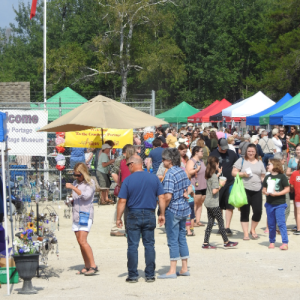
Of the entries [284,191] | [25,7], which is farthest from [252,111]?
[25,7]

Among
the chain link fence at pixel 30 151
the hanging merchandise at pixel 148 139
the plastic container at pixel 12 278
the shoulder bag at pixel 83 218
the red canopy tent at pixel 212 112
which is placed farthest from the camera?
the red canopy tent at pixel 212 112

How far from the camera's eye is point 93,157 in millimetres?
15297

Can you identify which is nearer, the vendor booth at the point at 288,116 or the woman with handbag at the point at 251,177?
the woman with handbag at the point at 251,177

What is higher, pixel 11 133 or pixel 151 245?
pixel 11 133

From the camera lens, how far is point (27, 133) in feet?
45.0

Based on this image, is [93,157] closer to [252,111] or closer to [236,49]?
[252,111]

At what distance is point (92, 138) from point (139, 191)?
7893 millimetres

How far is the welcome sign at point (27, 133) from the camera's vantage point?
1366cm

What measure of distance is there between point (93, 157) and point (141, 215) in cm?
892

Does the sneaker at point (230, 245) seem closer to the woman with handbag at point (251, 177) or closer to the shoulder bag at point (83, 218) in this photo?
the woman with handbag at point (251, 177)

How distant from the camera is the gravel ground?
6.19m

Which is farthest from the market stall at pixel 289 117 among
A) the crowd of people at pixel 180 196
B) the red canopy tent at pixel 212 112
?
the red canopy tent at pixel 212 112

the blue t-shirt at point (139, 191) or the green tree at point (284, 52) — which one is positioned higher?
the green tree at point (284, 52)

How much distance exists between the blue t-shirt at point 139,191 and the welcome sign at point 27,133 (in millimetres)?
7504
